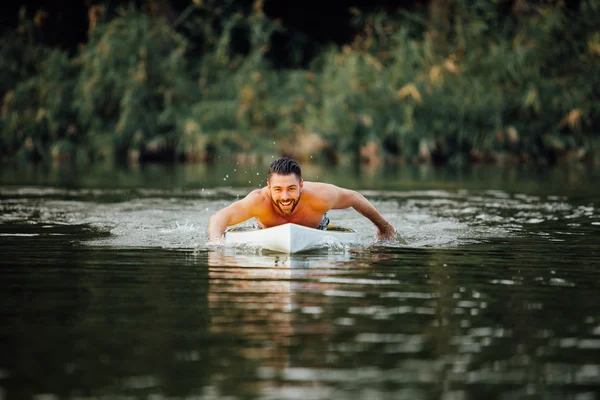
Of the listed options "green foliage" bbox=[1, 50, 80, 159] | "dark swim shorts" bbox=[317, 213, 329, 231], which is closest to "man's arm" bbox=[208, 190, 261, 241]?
"dark swim shorts" bbox=[317, 213, 329, 231]

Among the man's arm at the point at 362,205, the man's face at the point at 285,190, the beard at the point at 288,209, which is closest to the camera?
the man's face at the point at 285,190

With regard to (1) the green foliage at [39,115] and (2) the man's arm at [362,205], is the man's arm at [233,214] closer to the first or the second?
(2) the man's arm at [362,205]

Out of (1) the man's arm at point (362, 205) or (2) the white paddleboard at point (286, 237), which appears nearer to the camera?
(2) the white paddleboard at point (286, 237)

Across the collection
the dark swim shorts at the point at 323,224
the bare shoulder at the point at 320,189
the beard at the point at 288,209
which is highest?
the bare shoulder at the point at 320,189

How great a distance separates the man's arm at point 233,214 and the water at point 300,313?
21cm

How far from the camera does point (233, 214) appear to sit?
11711 millimetres

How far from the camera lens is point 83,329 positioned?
6500mm

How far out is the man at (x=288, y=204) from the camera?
11172 millimetres

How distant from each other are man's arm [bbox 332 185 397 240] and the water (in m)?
0.29

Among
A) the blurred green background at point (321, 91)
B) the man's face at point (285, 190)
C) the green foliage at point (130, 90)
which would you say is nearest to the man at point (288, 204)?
the man's face at point (285, 190)

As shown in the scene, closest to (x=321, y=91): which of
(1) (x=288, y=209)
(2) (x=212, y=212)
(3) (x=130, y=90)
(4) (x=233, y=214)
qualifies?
(3) (x=130, y=90)

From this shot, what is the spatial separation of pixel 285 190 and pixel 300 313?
4.21m

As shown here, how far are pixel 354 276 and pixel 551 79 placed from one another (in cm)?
2431

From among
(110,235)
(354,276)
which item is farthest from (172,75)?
(354,276)
